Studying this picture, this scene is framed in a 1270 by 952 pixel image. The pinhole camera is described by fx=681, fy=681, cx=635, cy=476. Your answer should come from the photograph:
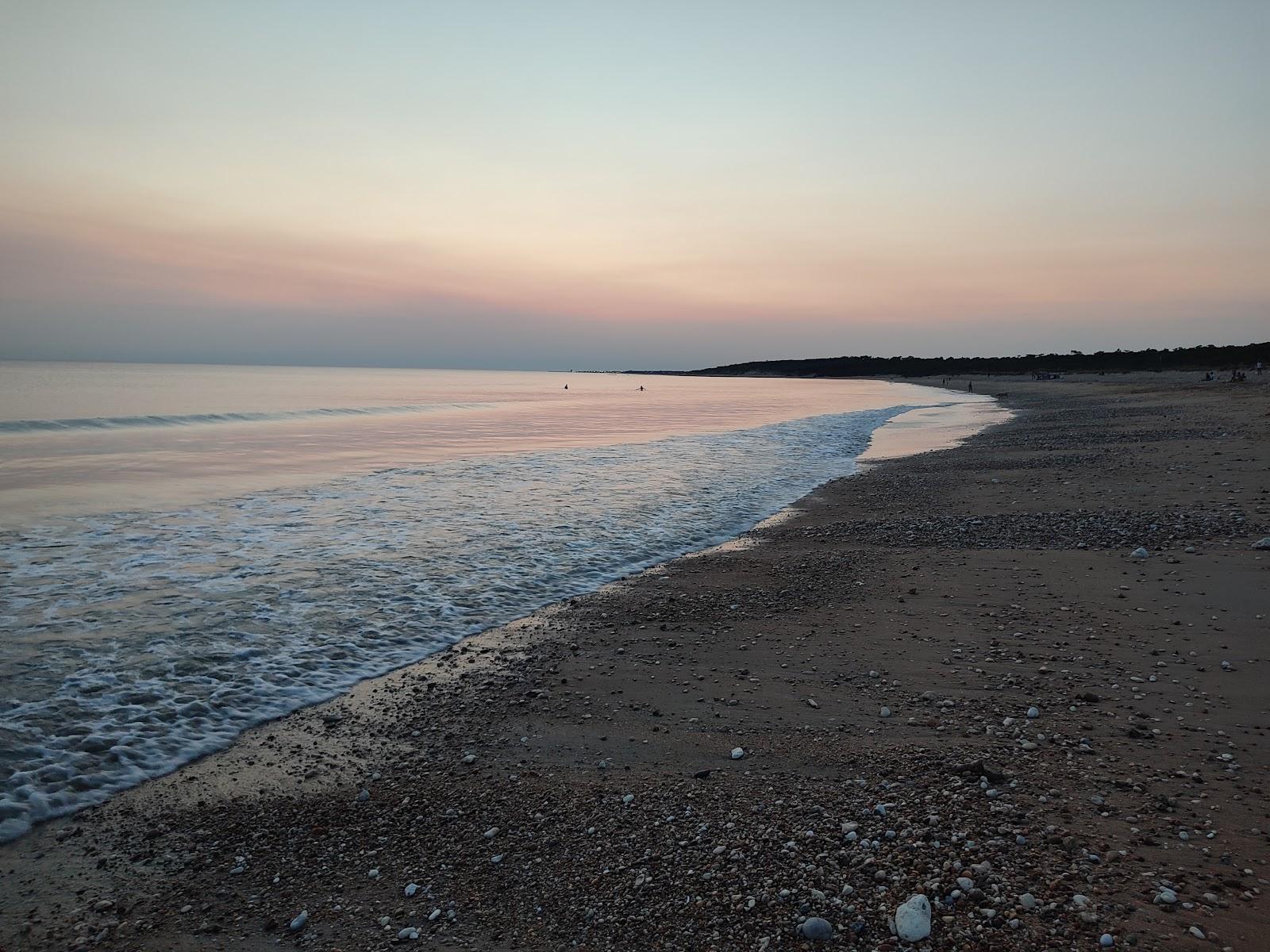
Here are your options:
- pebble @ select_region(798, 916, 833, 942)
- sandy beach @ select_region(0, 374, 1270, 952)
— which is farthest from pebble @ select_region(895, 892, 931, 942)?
pebble @ select_region(798, 916, 833, 942)

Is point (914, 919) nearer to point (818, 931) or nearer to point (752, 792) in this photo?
point (818, 931)

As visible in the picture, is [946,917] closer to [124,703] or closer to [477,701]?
[477,701]

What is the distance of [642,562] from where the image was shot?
1152cm

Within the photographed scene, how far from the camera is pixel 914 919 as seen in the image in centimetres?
323

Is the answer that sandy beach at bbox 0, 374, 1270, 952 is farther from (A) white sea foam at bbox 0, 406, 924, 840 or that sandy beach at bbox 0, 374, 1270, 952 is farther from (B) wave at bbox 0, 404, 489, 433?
(B) wave at bbox 0, 404, 489, 433

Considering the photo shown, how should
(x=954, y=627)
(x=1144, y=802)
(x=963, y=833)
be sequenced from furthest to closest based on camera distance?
Result: (x=954, y=627) < (x=1144, y=802) < (x=963, y=833)

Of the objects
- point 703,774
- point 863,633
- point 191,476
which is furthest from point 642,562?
point 191,476

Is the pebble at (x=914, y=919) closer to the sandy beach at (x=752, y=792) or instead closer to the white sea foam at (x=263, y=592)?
the sandy beach at (x=752, y=792)

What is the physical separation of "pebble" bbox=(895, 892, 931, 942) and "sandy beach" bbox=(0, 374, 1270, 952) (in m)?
0.05

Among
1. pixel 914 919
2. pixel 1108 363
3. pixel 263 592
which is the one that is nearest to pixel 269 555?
pixel 263 592

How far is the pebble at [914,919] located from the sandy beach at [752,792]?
0.05 meters

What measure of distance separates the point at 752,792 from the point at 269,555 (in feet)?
32.5

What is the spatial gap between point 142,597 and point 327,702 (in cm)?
462

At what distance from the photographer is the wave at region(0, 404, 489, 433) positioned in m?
33.5
